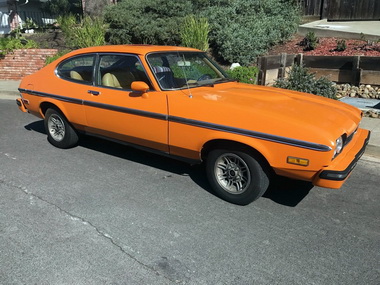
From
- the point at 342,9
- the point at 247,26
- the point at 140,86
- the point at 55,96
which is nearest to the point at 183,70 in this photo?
the point at 140,86

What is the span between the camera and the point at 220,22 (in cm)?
1144

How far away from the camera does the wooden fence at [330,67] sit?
26.4 ft

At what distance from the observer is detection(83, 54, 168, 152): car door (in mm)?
4094

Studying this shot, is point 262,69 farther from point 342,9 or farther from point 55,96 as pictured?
point 342,9

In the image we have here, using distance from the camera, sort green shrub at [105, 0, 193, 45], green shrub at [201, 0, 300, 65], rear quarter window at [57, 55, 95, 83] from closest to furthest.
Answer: rear quarter window at [57, 55, 95, 83] < green shrub at [201, 0, 300, 65] < green shrub at [105, 0, 193, 45]

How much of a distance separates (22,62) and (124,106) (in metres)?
10.8

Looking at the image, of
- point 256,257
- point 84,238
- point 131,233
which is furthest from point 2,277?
point 256,257

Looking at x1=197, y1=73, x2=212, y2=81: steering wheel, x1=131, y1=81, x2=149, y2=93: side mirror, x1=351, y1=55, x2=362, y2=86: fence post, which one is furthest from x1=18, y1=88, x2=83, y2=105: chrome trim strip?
x1=351, y1=55, x2=362, y2=86: fence post

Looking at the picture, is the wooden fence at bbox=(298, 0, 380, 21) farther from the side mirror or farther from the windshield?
the side mirror

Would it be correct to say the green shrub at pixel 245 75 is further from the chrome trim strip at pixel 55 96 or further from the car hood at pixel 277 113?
the chrome trim strip at pixel 55 96

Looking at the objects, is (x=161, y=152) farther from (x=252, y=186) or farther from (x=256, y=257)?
(x=256, y=257)

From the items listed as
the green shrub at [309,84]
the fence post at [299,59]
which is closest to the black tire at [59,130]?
the green shrub at [309,84]

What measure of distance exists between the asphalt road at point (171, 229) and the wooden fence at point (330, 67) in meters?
4.06

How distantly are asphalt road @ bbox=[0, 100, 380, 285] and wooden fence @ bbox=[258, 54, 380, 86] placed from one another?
160 inches
